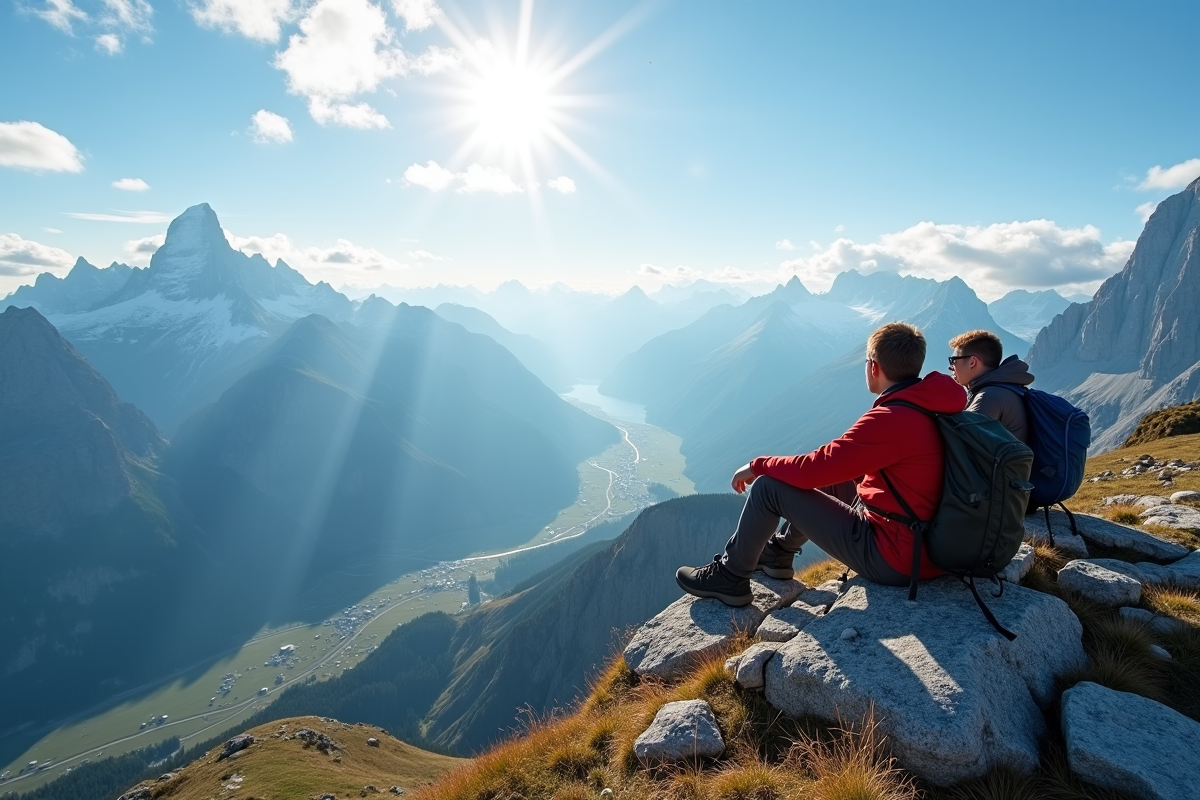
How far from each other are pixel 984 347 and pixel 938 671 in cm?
788

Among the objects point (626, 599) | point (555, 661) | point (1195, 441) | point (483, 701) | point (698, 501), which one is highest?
point (1195, 441)

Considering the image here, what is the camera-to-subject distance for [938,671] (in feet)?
21.9

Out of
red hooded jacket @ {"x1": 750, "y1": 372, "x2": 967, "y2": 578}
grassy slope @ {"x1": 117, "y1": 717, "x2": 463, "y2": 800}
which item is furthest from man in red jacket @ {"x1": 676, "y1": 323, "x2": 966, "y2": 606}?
grassy slope @ {"x1": 117, "y1": 717, "x2": 463, "y2": 800}

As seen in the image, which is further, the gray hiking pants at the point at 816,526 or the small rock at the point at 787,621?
the small rock at the point at 787,621

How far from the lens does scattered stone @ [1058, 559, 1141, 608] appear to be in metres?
9.41

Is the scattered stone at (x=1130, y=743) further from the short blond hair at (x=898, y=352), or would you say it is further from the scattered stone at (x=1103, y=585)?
the short blond hair at (x=898, y=352)

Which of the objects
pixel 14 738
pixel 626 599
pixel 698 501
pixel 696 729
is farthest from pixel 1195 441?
pixel 14 738

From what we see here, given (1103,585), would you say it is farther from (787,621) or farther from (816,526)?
(787,621)

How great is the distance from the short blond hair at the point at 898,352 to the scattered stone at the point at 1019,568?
4106 millimetres

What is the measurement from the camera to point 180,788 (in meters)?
34.6

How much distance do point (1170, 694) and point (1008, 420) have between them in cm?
487

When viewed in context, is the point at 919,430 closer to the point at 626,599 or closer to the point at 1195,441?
the point at 1195,441

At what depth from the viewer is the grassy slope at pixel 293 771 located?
32000 mm

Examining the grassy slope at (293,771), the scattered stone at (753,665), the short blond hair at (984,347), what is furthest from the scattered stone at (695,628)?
the grassy slope at (293,771)
